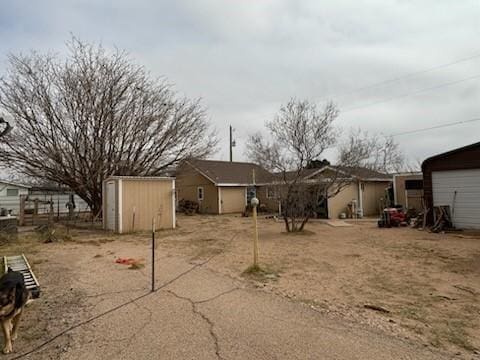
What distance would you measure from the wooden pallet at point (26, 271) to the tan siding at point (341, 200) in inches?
619

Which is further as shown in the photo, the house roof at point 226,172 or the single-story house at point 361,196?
the house roof at point 226,172

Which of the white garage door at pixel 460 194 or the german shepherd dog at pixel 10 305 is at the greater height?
the white garage door at pixel 460 194

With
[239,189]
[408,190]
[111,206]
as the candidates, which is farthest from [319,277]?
[239,189]

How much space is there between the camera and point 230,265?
281 inches

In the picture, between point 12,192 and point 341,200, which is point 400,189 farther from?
point 12,192

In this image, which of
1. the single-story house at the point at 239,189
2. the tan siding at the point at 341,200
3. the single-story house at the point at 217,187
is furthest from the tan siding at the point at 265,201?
the tan siding at the point at 341,200

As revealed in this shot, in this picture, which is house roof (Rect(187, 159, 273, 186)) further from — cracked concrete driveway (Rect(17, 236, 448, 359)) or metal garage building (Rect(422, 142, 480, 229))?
cracked concrete driveway (Rect(17, 236, 448, 359))

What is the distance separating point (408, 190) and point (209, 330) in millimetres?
18894

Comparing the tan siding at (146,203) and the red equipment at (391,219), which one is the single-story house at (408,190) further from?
the tan siding at (146,203)

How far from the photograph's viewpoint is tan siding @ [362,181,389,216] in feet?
67.8

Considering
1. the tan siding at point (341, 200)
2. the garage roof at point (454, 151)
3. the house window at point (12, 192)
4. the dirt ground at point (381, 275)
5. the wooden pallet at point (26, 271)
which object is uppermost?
the garage roof at point (454, 151)

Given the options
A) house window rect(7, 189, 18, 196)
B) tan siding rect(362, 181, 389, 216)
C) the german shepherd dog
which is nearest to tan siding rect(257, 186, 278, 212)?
tan siding rect(362, 181, 389, 216)

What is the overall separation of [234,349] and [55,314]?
2668 mm

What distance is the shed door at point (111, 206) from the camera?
13.9 metres
